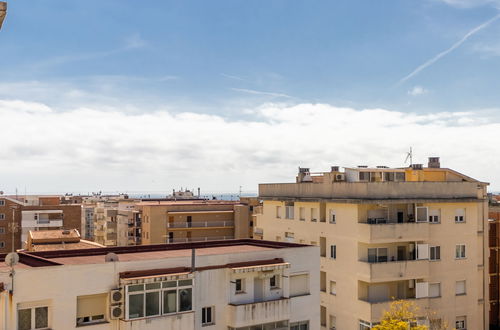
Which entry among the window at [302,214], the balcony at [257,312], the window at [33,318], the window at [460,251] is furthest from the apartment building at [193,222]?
the window at [33,318]

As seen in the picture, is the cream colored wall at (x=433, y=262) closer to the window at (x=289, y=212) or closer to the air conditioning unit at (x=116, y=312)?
the window at (x=289, y=212)

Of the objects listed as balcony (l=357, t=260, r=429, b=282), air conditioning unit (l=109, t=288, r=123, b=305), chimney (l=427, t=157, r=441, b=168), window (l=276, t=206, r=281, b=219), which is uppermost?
chimney (l=427, t=157, r=441, b=168)

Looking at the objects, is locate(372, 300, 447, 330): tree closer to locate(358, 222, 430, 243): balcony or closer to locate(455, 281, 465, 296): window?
locate(455, 281, 465, 296): window

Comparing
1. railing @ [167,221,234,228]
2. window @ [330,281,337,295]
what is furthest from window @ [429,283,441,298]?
railing @ [167,221,234,228]

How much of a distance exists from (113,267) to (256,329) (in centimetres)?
808

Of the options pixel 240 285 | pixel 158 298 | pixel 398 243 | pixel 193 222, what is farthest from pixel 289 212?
pixel 193 222

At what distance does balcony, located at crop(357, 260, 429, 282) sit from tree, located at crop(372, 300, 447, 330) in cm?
186

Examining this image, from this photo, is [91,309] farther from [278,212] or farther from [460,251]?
[460,251]

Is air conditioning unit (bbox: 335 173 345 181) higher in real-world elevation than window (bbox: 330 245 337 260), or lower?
higher

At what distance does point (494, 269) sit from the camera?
51.6 meters

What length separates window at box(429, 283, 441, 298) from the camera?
134 feet

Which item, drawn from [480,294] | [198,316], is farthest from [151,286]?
[480,294]

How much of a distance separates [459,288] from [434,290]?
2642mm

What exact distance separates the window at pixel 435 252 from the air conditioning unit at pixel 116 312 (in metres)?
26.6
